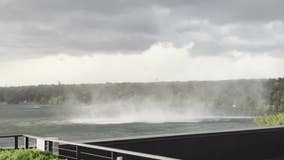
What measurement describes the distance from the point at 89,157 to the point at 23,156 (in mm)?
1252

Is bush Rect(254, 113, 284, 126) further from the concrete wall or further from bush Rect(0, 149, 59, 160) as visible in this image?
bush Rect(0, 149, 59, 160)

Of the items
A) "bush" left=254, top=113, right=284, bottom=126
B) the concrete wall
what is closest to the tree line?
"bush" left=254, top=113, right=284, bottom=126

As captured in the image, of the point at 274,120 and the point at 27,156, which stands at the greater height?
the point at 27,156

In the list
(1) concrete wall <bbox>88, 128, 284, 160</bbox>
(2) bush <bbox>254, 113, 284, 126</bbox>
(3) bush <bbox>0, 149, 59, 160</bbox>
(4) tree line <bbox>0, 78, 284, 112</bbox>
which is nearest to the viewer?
(3) bush <bbox>0, 149, 59, 160</bbox>

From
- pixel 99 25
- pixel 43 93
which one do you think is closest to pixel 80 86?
pixel 43 93

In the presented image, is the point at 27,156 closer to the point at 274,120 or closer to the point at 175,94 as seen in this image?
the point at 274,120

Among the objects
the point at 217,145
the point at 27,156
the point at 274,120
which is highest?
the point at 27,156

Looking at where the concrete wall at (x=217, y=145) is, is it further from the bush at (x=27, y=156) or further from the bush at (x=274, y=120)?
the bush at (x=274, y=120)

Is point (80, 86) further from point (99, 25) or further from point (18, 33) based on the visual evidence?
point (18, 33)

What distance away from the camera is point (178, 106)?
82562 millimetres

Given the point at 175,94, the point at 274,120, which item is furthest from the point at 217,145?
the point at 175,94

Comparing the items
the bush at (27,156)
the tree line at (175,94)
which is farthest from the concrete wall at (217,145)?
the tree line at (175,94)

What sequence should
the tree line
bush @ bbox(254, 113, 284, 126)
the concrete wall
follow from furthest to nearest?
the tree line < bush @ bbox(254, 113, 284, 126) < the concrete wall

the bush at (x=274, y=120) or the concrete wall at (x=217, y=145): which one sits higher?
the concrete wall at (x=217, y=145)
